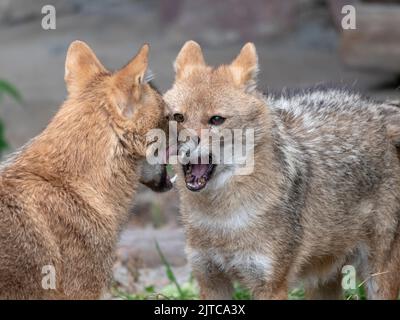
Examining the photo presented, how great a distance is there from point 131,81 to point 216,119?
0.79 meters

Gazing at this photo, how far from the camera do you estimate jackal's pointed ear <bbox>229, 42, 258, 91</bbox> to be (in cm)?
665

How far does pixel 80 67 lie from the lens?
20.5 ft

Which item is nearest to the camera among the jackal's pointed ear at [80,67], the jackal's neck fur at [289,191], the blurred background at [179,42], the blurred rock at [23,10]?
the jackal's pointed ear at [80,67]

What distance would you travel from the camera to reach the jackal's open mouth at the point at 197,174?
6375 mm

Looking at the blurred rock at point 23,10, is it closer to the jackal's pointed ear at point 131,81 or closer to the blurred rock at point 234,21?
the blurred rock at point 234,21

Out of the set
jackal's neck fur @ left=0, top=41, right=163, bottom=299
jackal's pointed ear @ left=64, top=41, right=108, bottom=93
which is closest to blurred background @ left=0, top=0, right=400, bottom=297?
jackal's pointed ear @ left=64, top=41, right=108, bottom=93

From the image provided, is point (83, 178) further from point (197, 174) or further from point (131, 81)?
point (197, 174)

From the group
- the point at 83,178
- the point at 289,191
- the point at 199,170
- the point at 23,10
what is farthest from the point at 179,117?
the point at 23,10

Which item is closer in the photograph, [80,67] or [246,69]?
[80,67]

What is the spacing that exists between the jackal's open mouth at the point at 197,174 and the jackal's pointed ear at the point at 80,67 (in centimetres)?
83

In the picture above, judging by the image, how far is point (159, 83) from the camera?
1497 centimetres

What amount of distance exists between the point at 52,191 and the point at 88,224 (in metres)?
0.29

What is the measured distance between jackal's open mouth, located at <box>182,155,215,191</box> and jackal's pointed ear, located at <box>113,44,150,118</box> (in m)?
0.69

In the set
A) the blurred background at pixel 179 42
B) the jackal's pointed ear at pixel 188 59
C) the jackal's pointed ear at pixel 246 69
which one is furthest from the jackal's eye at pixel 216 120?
the blurred background at pixel 179 42
